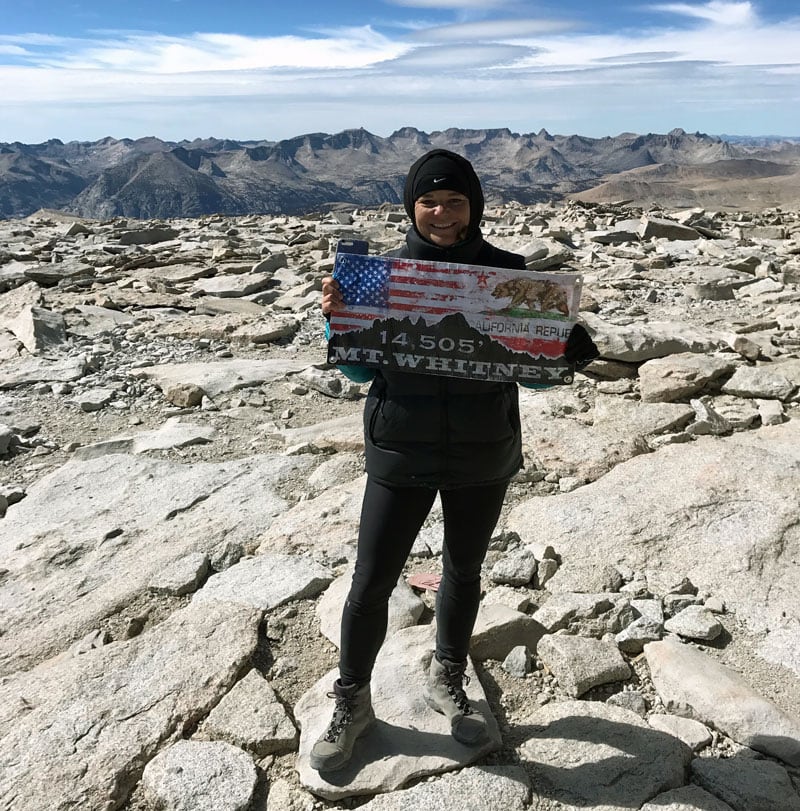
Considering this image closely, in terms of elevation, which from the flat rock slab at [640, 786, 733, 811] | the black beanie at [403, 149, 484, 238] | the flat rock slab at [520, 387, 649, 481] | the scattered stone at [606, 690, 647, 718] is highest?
the black beanie at [403, 149, 484, 238]

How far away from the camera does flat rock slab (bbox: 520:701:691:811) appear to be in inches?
106

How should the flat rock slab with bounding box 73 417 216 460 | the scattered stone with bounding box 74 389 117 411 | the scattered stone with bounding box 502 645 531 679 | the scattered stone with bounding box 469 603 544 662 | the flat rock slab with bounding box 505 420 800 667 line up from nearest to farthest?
the scattered stone with bounding box 502 645 531 679
the scattered stone with bounding box 469 603 544 662
the flat rock slab with bounding box 505 420 800 667
the flat rock slab with bounding box 73 417 216 460
the scattered stone with bounding box 74 389 117 411

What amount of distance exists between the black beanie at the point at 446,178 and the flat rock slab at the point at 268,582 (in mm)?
2411

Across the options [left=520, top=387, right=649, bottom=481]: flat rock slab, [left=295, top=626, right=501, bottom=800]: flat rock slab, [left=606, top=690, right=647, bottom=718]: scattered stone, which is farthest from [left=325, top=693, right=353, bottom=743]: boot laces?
[left=520, top=387, right=649, bottom=481]: flat rock slab

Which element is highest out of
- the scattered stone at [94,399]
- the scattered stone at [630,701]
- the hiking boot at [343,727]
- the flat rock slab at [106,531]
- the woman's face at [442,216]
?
the woman's face at [442,216]

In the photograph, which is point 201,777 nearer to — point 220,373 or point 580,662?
point 580,662

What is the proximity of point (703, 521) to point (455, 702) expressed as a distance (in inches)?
88.7

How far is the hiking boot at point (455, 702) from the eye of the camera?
2924mm

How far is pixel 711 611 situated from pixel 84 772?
Answer: 3.19 m

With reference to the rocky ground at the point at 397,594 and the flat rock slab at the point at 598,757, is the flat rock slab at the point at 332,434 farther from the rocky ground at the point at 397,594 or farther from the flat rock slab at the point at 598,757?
the flat rock slab at the point at 598,757

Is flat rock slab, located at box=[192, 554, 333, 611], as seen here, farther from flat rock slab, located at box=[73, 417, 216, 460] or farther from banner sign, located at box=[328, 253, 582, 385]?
flat rock slab, located at box=[73, 417, 216, 460]

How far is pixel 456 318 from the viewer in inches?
104

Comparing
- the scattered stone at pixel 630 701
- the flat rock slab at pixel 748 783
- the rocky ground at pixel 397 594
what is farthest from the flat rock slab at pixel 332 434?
the flat rock slab at pixel 748 783

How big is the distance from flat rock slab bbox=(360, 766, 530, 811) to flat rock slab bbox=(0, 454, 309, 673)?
2.19 metres
